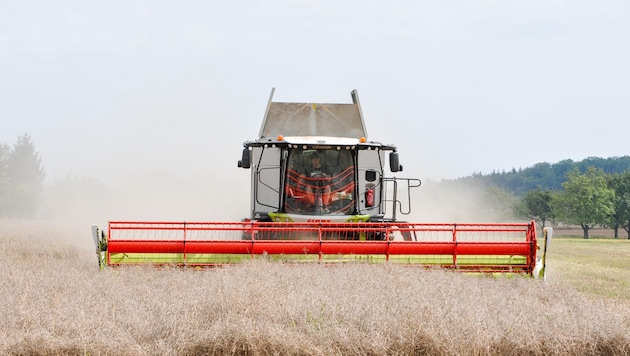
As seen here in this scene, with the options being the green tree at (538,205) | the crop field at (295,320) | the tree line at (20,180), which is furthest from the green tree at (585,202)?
the crop field at (295,320)

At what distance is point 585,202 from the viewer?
2313 inches

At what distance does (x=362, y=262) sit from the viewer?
9859 millimetres

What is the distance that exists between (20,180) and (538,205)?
48458 millimetres

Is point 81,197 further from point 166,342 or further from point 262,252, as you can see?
point 166,342

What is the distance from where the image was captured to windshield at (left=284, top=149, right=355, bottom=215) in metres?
12.0

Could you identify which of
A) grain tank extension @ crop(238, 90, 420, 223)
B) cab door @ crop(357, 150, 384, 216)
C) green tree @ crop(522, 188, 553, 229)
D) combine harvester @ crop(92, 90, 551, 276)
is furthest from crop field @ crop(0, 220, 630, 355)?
green tree @ crop(522, 188, 553, 229)

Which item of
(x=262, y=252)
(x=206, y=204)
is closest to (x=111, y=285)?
(x=262, y=252)

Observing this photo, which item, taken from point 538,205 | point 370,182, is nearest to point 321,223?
point 370,182

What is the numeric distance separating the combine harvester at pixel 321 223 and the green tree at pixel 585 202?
1901 inches

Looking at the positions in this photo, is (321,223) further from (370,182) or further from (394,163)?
(370,182)

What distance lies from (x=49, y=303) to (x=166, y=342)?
65.7 inches

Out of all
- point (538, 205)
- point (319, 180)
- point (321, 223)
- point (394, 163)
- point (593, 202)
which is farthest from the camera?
point (538, 205)

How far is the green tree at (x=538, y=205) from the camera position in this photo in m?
68.4

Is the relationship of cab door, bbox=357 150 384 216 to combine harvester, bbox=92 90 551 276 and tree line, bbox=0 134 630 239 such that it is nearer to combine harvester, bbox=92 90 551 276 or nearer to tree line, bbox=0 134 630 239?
combine harvester, bbox=92 90 551 276
